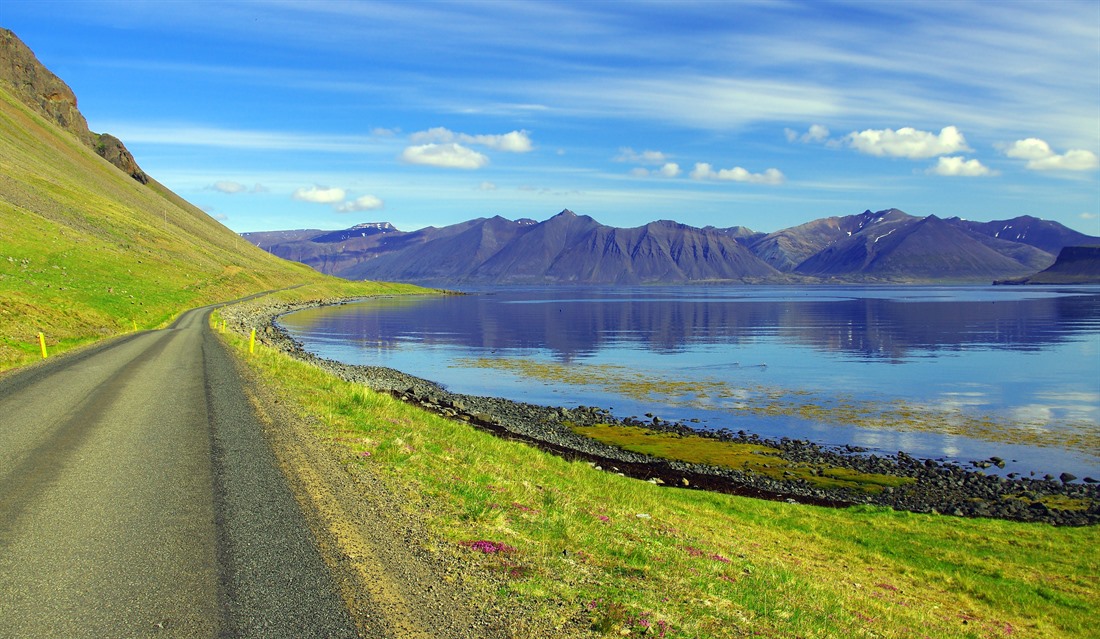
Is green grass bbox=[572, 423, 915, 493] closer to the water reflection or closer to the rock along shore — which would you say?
the rock along shore

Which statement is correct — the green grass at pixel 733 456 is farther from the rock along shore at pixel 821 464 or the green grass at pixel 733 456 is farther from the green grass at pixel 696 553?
the green grass at pixel 696 553

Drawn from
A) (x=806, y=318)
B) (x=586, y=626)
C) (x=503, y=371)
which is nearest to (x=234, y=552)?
(x=586, y=626)

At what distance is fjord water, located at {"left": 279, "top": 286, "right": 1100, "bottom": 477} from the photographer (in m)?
40.7

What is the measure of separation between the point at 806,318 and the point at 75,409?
141m

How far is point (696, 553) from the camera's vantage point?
49.4 ft

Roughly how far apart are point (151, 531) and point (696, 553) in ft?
33.8

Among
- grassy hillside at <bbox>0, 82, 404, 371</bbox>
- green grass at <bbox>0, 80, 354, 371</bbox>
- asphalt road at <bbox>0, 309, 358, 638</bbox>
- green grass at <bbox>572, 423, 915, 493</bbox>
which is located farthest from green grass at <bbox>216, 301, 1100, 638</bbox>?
grassy hillside at <bbox>0, 82, 404, 371</bbox>

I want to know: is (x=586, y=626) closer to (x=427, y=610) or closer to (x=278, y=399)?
(x=427, y=610)

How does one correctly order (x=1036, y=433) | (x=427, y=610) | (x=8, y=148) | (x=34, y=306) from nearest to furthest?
(x=427, y=610) < (x=1036, y=433) < (x=34, y=306) < (x=8, y=148)

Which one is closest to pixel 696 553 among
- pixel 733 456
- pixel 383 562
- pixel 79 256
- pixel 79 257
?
pixel 383 562

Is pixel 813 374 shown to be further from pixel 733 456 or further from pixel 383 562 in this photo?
pixel 383 562

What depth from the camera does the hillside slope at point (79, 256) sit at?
Answer: 50.9 meters

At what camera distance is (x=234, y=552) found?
1028 cm

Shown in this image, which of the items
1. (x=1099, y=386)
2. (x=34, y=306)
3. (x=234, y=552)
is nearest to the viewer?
(x=234, y=552)
